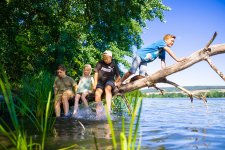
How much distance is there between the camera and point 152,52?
7113mm

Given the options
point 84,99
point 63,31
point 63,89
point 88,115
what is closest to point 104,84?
point 84,99

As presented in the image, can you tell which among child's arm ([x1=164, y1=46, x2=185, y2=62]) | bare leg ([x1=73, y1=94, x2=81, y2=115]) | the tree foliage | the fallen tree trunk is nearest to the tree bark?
the fallen tree trunk

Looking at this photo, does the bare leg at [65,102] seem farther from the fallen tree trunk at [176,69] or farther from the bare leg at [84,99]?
the fallen tree trunk at [176,69]

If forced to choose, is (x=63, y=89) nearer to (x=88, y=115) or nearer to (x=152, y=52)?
(x=88, y=115)

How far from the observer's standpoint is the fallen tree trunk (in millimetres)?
6496

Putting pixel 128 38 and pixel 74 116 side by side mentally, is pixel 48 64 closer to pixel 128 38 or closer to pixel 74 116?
pixel 128 38

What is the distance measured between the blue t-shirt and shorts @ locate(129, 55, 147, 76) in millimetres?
105

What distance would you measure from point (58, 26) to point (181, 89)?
7.56 metres

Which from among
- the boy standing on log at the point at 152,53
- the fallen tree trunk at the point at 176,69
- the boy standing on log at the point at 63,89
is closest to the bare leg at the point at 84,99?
the boy standing on log at the point at 63,89

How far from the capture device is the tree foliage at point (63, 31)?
491 inches

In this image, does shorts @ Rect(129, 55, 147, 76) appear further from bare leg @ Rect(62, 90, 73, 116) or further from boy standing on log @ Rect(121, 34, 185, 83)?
bare leg @ Rect(62, 90, 73, 116)

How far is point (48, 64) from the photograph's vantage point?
12.9 m

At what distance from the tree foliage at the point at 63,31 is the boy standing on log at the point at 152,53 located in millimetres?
5288

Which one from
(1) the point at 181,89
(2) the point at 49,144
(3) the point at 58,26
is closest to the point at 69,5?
(3) the point at 58,26
